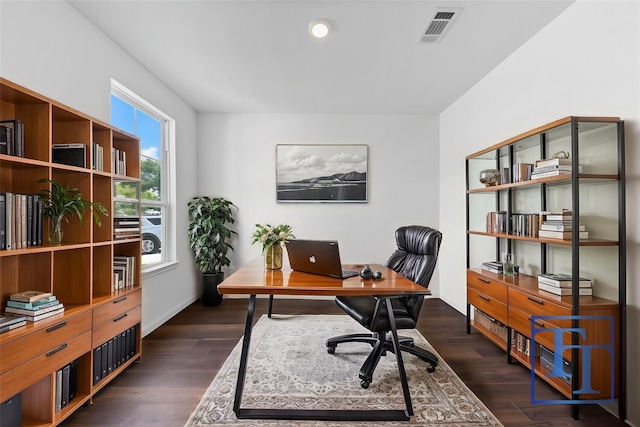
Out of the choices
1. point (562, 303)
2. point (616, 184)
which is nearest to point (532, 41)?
point (616, 184)

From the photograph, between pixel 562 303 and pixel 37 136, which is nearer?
pixel 37 136

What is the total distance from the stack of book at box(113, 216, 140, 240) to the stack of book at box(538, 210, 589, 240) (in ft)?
10.0

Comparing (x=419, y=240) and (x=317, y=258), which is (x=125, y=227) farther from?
(x=419, y=240)

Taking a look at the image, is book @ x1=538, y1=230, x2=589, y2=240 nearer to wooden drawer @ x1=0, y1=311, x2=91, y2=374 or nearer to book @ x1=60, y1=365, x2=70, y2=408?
wooden drawer @ x1=0, y1=311, x2=91, y2=374

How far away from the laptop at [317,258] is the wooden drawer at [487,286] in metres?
1.24

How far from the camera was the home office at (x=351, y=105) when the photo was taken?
1.97 m

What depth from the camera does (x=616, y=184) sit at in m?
1.93

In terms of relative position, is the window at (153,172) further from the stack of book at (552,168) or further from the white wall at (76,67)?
the stack of book at (552,168)

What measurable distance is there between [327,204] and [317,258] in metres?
2.51

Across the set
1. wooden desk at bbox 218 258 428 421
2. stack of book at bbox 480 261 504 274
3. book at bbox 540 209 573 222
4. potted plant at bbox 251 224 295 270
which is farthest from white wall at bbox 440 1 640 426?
potted plant at bbox 251 224 295 270

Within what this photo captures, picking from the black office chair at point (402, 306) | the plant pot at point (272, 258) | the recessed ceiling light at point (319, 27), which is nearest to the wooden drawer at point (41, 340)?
the plant pot at point (272, 258)

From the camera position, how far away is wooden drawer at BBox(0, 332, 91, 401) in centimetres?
140

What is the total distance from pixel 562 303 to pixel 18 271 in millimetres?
3239

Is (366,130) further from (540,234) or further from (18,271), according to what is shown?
(18,271)
